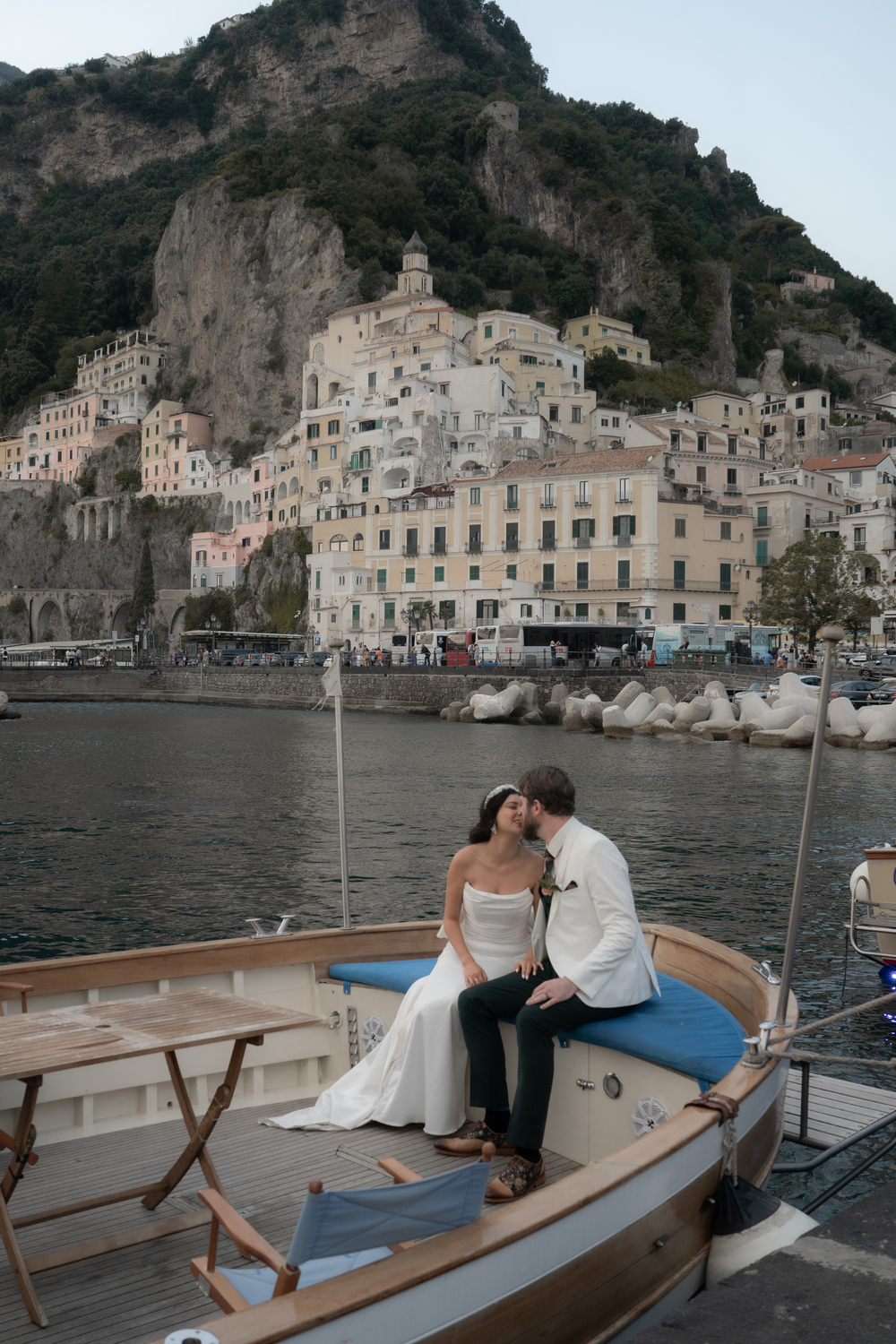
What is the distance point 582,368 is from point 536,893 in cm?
7913

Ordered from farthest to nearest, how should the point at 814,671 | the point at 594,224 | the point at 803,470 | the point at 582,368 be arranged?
1. the point at 594,224
2. the point at 582,368
3. the point at 803,470
4. the point at 814,671

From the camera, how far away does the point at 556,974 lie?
13.6 ft

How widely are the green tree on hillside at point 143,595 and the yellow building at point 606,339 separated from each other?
1560 inches

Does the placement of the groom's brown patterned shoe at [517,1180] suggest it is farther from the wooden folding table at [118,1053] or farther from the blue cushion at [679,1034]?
the wooden folding table at [118,1053]

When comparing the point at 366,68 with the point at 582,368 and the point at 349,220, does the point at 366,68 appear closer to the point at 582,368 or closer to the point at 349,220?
the point at 349,220

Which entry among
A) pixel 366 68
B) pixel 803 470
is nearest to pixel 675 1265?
pixel 803 470

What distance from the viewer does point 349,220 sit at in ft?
290

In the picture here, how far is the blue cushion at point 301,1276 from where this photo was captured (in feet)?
8.99

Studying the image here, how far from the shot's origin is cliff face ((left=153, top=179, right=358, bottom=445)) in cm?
8638

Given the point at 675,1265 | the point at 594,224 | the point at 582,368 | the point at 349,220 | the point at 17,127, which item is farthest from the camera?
the point at 17,127

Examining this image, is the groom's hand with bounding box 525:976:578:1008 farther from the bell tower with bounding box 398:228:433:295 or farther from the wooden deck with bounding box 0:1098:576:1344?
the bell tower with bounding box 398:228:433:295

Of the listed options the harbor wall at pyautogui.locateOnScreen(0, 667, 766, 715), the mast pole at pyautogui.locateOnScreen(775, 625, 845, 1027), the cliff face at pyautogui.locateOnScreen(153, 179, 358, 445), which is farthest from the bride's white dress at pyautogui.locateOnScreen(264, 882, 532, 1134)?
the cliff face at pyautogui.locateOnScreen(153, 179, 358, 445)

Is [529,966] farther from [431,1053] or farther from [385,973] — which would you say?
[385,973]

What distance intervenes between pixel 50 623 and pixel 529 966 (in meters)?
95.4
